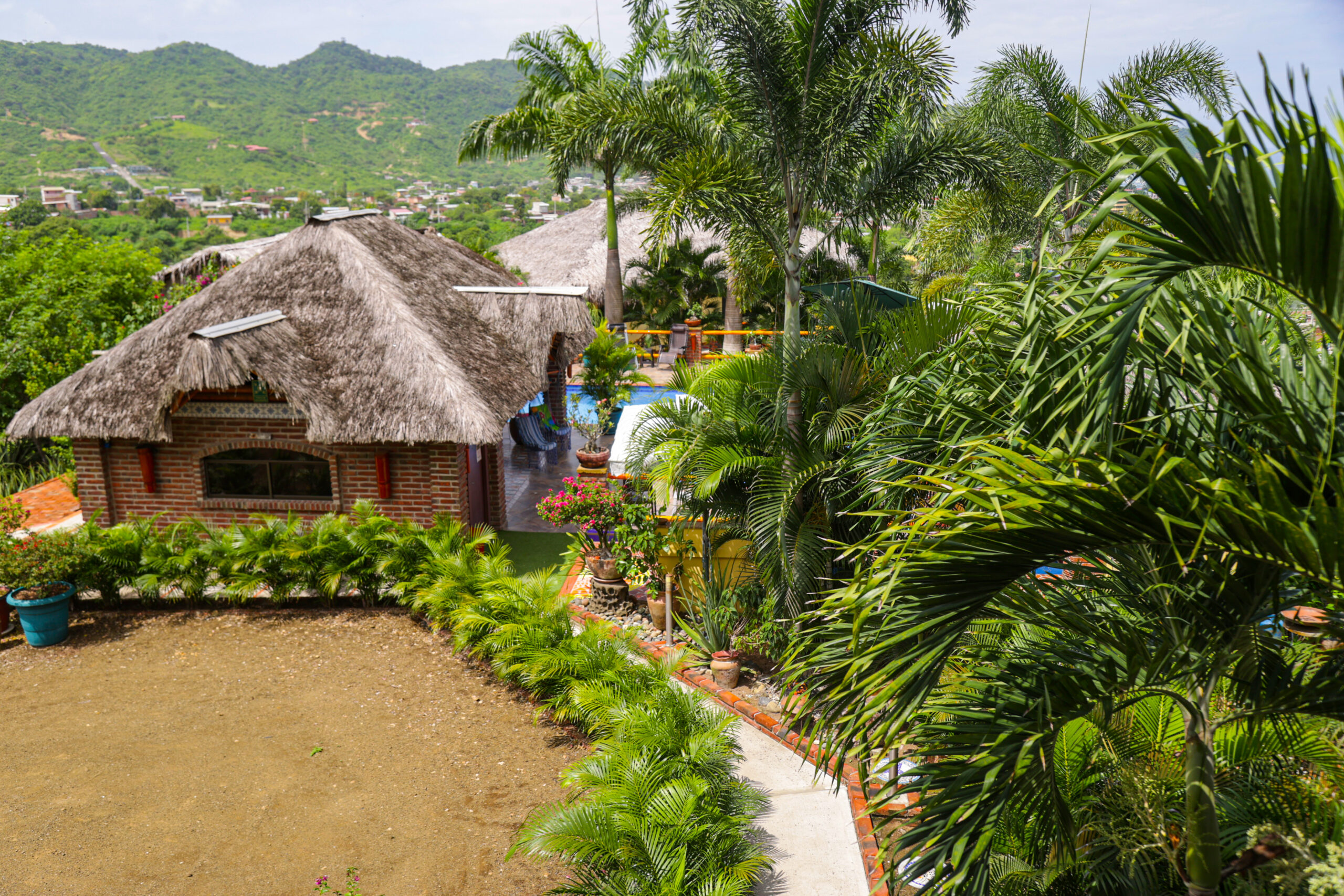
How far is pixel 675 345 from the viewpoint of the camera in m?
26.1

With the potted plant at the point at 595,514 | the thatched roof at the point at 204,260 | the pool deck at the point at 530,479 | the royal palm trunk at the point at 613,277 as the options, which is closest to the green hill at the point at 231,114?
the royal palm trunk at the point at 613,277

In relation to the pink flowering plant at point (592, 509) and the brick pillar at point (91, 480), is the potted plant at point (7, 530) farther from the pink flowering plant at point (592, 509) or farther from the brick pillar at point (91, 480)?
the pink flowering plant at point (592, 509)

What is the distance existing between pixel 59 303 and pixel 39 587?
10.5 m

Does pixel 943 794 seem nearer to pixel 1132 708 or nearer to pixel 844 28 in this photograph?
pixel 1132 708

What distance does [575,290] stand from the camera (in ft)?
50.2

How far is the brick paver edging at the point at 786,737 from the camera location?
6.25 meters

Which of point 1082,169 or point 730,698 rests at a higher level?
point 1082,169

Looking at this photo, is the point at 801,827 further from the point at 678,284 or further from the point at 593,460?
the point at 678,284

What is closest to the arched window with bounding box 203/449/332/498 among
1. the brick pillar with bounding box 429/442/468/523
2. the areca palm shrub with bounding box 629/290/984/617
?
the brick pillar with bounding box 429/442/468/523

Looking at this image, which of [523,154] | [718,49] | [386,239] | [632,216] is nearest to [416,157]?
[632,216]

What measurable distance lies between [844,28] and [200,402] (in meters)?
9.27

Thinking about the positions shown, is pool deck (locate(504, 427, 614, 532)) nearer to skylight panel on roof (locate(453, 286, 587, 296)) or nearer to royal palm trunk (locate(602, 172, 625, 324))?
skylight panel on roof (locate(453, 286, 587, 296))

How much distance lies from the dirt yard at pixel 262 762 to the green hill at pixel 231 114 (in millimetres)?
64048

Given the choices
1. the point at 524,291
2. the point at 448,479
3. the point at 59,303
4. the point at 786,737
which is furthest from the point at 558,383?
the point at 786,737
